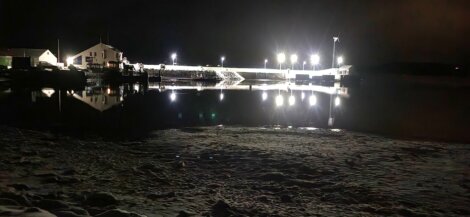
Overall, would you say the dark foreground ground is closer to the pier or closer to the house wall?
the house wall

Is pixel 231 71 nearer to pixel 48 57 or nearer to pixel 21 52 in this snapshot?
pixel 48 57

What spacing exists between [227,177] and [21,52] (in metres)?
68.3

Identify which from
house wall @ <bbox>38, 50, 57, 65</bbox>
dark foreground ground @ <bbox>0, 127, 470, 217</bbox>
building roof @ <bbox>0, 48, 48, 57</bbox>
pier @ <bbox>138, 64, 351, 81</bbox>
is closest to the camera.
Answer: dark foreground ground @ <bbox>0, 127, 470, 217</bbox>

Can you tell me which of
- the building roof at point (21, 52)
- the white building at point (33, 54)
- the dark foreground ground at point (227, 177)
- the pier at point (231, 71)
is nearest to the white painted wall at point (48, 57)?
the white building at point (33, 54)

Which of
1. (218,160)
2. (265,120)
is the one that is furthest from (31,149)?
(265,120)

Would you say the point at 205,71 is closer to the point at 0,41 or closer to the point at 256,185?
the point at 0,41

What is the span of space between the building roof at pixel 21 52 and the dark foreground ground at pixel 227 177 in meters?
58.7

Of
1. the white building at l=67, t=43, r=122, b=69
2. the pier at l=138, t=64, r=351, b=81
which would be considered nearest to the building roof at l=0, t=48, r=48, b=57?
the white building at l=67, t=43, r=122, b=69

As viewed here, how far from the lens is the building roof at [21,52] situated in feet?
211

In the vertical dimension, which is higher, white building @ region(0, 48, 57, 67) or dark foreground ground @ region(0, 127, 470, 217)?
white building @ region(0, 48, 57, 67)

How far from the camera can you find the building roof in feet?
211

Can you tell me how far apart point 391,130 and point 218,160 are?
36.9ft

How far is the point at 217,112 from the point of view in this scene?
2386cm

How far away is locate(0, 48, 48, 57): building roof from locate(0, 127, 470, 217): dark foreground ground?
58.7 m
